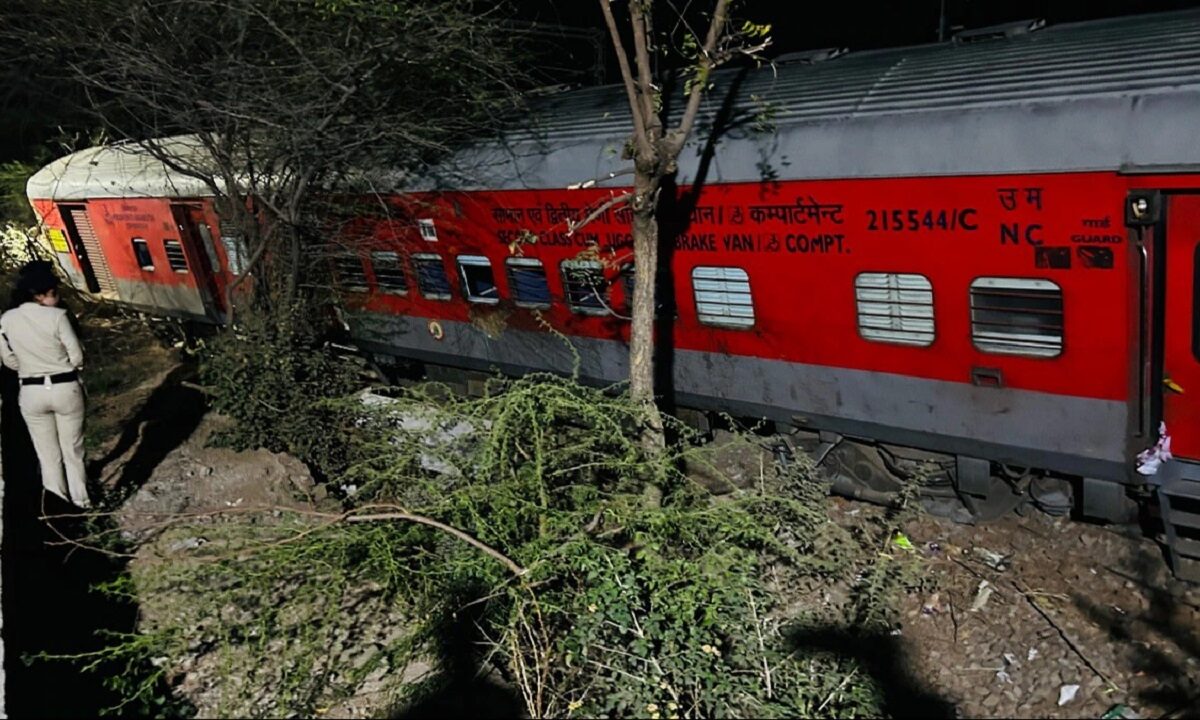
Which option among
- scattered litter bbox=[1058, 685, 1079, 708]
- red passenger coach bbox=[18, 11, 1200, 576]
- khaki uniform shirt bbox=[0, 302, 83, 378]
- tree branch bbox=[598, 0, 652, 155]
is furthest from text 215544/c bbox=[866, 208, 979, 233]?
khaki uniform shirt bbox=[0, 302, 83, 378]

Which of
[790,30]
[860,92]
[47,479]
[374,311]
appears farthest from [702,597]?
[790,30]

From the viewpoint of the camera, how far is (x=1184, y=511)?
5785 mm

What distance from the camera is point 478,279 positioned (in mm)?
9523

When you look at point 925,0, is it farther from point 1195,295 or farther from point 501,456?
point 501,456

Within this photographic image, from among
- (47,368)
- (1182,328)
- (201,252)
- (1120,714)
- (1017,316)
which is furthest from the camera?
(201,252)

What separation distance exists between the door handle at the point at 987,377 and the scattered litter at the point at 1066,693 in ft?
6.33

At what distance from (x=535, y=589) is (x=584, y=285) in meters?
3.85

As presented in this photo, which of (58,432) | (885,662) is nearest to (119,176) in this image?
(58,432)

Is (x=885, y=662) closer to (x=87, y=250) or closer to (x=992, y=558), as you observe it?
(x=992, y=558)

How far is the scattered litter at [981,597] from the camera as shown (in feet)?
19.9

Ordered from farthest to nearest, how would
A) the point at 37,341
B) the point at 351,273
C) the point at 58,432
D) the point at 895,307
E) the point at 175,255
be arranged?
the point at 175,255 < the point at 351,273 < the point at 58,432 < the point at 37,341 < the point at 895,307

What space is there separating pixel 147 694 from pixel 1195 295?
6.44m

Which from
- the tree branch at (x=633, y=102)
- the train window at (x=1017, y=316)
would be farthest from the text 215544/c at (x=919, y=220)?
the tree branch at (x=633, y=102)

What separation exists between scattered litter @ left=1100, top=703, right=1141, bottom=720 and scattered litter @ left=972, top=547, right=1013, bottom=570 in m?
1.48
